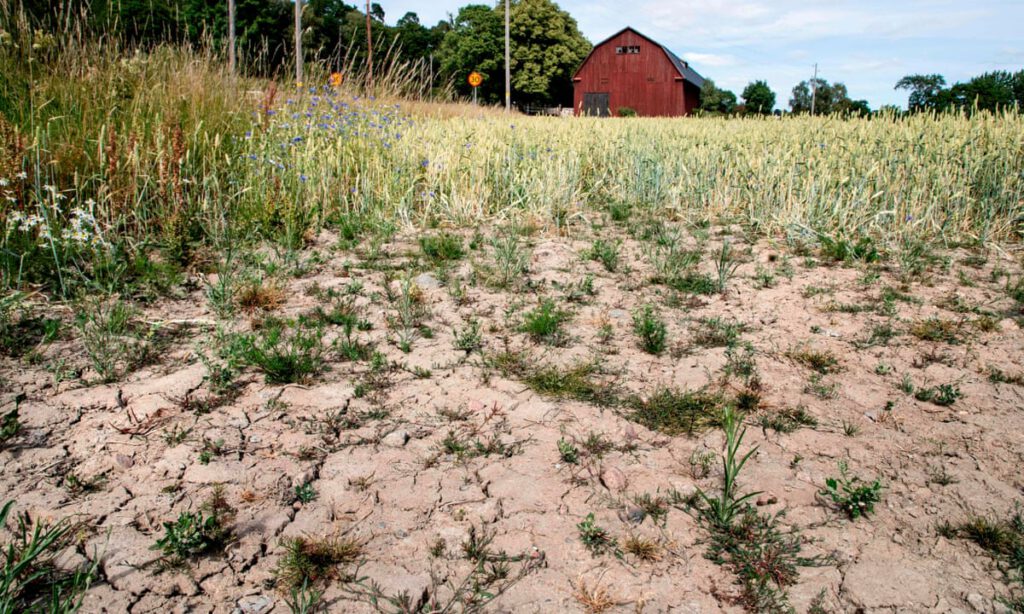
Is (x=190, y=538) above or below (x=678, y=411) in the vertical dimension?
below

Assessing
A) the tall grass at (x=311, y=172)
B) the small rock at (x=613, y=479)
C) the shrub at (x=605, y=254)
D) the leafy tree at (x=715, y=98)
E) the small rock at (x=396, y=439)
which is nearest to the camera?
the small rock at (x=613, y=479)

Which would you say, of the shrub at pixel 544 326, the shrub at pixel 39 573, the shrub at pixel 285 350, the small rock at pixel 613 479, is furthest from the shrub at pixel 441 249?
the shrub at pixel 39 573

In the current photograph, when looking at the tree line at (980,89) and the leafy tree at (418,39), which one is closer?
the tree line at (980,89)

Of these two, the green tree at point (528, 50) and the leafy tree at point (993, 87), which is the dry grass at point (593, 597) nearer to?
the green tree at point (528, 50)

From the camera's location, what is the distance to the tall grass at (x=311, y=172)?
12.4ft

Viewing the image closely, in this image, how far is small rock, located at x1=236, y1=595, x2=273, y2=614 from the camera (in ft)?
5.18

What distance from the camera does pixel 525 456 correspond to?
88.6 inches

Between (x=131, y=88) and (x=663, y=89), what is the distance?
132 feet

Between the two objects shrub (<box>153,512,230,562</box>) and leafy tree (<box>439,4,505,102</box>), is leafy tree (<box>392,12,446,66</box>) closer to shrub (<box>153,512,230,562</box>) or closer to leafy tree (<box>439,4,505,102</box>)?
leafy tree (<box>439,4,505,102</box>)

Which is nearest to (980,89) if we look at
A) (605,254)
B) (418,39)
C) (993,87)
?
(993,87)

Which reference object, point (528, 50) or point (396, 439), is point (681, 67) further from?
point (396, 439)

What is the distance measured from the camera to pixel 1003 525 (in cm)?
186

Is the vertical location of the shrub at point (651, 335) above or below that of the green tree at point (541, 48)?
below

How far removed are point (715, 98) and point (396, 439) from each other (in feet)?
247
